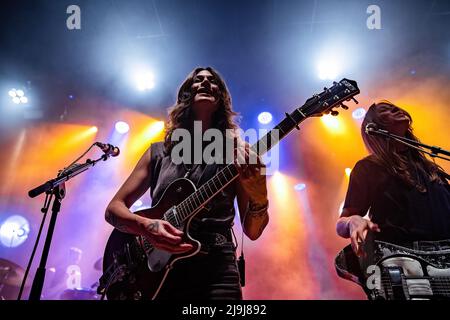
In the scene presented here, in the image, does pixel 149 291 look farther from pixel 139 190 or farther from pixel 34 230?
pixel 34 230

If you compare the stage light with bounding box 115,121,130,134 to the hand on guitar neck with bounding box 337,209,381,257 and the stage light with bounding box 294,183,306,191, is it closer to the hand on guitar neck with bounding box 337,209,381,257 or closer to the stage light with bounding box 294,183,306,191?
the stage light with bounding box 294,183,306,191

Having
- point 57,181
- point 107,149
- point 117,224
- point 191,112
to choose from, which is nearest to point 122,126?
point 107,149

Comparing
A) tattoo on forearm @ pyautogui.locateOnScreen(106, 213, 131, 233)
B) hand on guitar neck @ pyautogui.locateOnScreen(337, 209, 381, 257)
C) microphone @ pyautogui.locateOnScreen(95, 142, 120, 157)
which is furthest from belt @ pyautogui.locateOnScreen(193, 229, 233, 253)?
microphone @ pyautogui.locateOnScreen(95, 142, 120, 157)

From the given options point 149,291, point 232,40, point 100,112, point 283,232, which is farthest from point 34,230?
point 149,291

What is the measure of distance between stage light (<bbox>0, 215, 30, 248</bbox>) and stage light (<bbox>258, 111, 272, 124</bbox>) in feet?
22.5

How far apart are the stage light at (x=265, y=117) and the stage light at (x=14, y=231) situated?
6.87 meters

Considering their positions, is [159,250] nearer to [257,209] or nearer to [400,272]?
[257,209]

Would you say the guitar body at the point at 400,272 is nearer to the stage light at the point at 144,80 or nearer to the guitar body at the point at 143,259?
the guitar body at the point at 143,259

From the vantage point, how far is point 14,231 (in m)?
8.35

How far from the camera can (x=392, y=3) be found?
591cm

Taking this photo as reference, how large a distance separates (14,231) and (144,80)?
209 inches

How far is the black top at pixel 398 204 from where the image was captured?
8.01 ft

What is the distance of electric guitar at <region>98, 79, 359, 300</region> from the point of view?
1977mm

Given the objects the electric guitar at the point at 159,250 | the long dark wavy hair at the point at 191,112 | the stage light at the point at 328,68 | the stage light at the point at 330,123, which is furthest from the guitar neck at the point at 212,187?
the stage light at the point at 330,123
